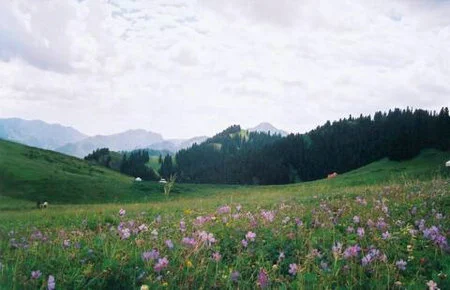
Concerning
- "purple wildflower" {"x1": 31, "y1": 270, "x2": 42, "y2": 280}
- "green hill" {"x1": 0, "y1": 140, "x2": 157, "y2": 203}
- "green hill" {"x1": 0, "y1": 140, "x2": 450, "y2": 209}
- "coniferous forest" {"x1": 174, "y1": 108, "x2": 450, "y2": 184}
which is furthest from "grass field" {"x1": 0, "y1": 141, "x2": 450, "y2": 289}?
"coniferous forest" {"x1": 174, "y1": 108, "x2": 450, "y2": 184}

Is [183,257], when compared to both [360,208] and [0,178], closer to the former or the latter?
[360,208]

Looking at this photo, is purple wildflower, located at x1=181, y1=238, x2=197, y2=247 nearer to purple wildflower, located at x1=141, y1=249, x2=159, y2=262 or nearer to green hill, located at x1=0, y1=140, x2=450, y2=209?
purple wildflower, located at x1=141, y1=249, x2=159, y2=262

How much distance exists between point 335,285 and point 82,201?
200 ft

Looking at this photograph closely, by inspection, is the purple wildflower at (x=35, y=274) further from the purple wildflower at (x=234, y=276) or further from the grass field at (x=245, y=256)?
the purple wildflower at (x=234, y=276)

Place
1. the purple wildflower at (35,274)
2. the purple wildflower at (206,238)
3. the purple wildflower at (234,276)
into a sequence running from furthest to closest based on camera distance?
1. the purple wildflower at (206,238)
2. the purple wildflower at (234,276)
3. the purple wildflower at (35,274)

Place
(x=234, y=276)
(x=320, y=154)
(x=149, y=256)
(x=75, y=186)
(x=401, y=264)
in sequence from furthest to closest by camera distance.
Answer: (x=320, y=154) → (x=75, y=186) → (x=401, y=264) → (x=149, y=256) → (x=234, y=276)

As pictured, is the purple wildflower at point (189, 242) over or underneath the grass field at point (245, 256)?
over

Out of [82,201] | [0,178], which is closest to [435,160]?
[82,201]

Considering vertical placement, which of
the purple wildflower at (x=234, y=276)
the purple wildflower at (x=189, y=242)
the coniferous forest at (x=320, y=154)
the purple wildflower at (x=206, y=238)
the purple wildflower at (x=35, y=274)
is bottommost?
the purple wildflower at (x=234, y=276)

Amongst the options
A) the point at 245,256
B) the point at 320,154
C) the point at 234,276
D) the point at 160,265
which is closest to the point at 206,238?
the point at 245,256

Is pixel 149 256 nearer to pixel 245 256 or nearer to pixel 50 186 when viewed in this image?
pixel 245 256

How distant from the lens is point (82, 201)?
61156 mm

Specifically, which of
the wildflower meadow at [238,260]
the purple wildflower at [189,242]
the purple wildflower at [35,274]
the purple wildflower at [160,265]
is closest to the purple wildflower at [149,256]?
the wildflower meadow at [238,260]

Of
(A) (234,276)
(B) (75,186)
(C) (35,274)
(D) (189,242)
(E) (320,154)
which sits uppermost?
(E) (320,154)
